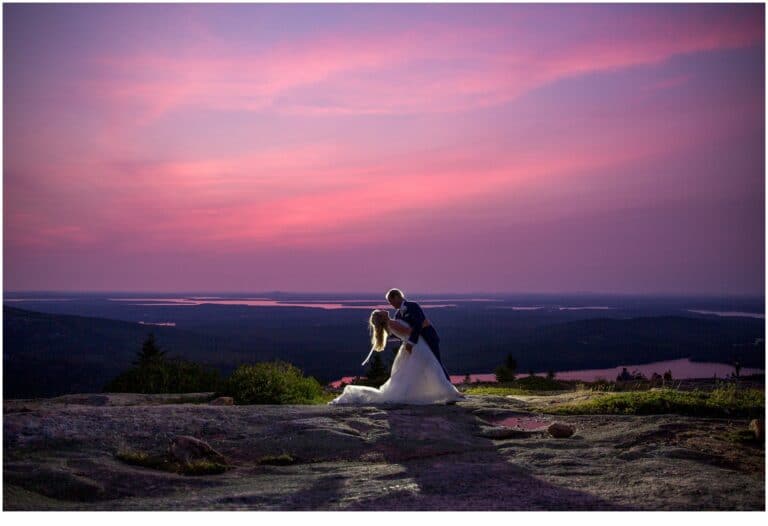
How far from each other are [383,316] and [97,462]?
21.9 ft

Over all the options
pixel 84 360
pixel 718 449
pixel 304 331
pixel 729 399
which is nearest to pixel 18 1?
pixel 718 449

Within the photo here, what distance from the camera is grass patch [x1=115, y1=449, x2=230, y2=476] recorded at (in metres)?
10.2

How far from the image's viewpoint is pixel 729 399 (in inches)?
592

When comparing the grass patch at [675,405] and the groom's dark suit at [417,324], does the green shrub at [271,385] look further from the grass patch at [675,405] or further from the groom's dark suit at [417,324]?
the grass patch at [675,405]

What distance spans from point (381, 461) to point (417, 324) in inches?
195

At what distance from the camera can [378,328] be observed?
1509cm

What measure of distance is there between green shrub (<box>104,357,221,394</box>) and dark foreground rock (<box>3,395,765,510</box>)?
6944 mm

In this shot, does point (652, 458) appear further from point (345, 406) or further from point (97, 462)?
point (97, 462)

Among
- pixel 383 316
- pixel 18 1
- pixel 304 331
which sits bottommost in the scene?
pixel 304 331

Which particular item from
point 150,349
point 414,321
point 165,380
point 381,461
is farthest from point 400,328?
point 150,349

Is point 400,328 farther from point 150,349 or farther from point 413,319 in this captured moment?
point 150,349

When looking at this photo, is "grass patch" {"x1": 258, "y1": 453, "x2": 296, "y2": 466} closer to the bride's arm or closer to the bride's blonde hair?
the bride's blonde hair

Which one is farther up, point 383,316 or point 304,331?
point 383,316

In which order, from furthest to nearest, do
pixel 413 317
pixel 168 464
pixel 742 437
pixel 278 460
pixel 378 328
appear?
pixel 413 317
pixel 378 328
pixel 742 437
pixel 278 460
pixel 168 464
